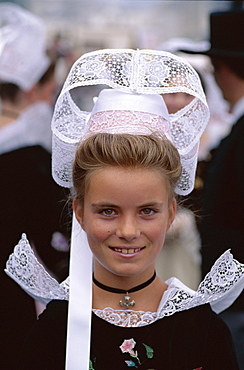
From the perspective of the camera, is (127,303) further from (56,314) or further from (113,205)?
(113,205)

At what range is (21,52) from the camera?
421cm

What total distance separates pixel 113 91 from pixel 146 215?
40cm

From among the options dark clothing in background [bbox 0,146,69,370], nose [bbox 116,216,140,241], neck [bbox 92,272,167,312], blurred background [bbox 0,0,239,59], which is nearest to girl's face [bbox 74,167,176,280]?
nose [bbox 116,216,140,241]

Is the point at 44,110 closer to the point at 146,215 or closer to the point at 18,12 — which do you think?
the point at 18,12

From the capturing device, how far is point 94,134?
1.87 meters

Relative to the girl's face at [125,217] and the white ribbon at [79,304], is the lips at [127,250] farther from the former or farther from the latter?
the white ribbon at [79,304]

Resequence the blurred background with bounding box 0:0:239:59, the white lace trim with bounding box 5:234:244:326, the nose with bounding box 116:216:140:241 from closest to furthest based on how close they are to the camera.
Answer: the nose with bounding box 116:216:140:241
the white lace trim with bounding box 5:234:244:326
the blurred background with bounding box 0:0:239:59

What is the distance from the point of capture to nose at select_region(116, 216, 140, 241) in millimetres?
1736

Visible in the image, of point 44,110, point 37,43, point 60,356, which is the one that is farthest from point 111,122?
point 37,43

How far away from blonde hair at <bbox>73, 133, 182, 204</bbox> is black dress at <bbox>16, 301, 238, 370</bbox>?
1.21 feet

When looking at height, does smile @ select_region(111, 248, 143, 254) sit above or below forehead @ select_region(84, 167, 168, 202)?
below

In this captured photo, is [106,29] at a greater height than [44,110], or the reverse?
[44,110]

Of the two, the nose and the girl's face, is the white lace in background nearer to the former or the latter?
the girl's face

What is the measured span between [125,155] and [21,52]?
2.65 metres
